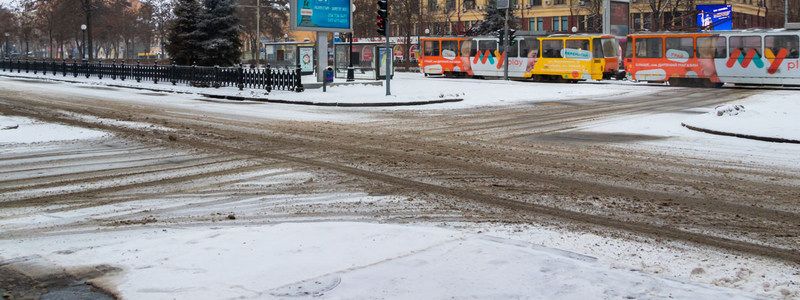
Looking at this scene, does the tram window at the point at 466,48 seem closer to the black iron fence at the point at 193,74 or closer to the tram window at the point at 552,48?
the tram window at the point at 552,48

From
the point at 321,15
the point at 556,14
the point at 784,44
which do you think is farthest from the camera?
the point at 556,14

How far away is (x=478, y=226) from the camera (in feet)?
23.9

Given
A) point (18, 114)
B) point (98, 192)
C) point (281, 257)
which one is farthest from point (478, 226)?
point (18, 114)

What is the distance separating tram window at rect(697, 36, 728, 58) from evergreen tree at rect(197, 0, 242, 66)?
25.3 meters

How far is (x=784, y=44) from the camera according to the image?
38812mm

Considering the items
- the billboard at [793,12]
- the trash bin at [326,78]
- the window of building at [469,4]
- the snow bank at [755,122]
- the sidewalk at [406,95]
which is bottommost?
the snow bank at [755,122]

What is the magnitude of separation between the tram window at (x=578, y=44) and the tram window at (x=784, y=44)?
957 cm

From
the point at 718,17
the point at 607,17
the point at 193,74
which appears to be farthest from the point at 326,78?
the point at 718,17

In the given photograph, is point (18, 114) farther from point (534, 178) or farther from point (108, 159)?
point (534, 178)

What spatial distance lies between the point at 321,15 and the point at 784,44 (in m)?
22.6

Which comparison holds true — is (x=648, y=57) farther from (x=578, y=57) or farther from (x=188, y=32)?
(x=188, y=32)

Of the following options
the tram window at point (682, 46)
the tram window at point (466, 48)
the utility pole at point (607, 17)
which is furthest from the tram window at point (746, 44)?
the tram window at point (466, 48)

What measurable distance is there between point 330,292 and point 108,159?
8.47 m

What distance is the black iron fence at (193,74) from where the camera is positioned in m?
34.2
